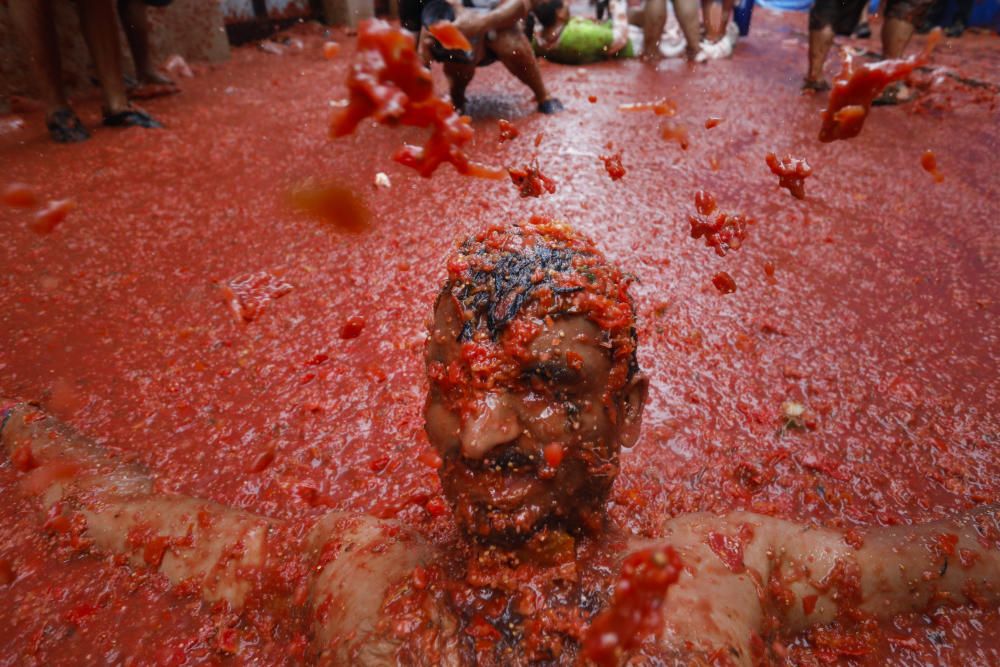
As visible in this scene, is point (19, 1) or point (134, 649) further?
point (19, 1)

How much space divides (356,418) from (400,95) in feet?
4.51

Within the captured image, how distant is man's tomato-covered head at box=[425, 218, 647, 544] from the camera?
1175mm

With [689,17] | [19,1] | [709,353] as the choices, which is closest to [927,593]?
[709,353]

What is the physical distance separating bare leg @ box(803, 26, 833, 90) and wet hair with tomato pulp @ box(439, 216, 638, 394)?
6076mm

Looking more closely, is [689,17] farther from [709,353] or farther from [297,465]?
[297,465]

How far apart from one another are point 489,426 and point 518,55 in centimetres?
478

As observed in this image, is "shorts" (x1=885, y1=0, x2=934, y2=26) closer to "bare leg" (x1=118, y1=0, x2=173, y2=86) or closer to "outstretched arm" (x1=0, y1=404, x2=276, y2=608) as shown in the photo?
"outstretched arm" (x1=0, y1=404, x2=276, y2=608)

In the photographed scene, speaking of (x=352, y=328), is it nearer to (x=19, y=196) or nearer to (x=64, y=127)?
(x=19, y=196)

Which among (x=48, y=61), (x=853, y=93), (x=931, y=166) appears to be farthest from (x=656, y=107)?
(x=48, y=61)

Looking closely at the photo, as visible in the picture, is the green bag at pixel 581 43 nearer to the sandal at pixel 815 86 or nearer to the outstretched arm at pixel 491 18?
the outstretched arm at pixel 491 18

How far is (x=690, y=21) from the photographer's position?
7094mm

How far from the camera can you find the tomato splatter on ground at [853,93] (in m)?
2.17

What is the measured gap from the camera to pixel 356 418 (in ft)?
8.08

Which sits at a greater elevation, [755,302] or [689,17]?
[689,17]
